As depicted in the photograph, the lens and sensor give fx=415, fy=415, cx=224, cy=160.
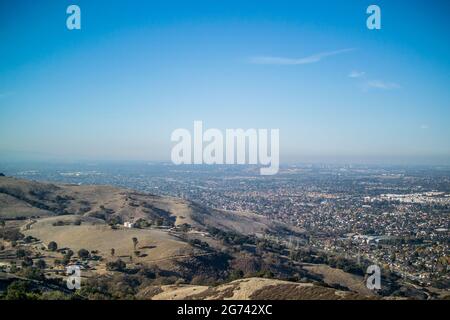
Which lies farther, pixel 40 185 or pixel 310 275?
pixel 40 185

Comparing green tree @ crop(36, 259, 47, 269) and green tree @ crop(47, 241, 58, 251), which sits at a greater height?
green tree @ crop(36, 259, 47, 269)

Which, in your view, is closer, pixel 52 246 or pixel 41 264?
pixel 41 264

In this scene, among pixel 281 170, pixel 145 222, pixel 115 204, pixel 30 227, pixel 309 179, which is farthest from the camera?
pixel 281 170

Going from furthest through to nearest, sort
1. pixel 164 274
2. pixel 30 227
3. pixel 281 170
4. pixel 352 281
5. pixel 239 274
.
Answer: pixel 281 170 < pixel 30 227 < pixel 352 281 < pixel 164 274 < pixel 239 274

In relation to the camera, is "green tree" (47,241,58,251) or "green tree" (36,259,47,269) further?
"green tree" (47,241,58,251)

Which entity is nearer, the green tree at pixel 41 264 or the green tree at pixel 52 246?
the green tree at pixel 41 264

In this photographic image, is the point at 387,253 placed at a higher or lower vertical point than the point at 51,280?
lower

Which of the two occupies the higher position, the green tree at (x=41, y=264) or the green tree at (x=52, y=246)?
the green tree at (x=41, y=264)

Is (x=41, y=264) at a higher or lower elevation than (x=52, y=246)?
higher

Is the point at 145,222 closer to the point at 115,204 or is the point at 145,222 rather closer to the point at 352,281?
the point at 115,204

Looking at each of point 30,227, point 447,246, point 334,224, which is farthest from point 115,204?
point 447,246
